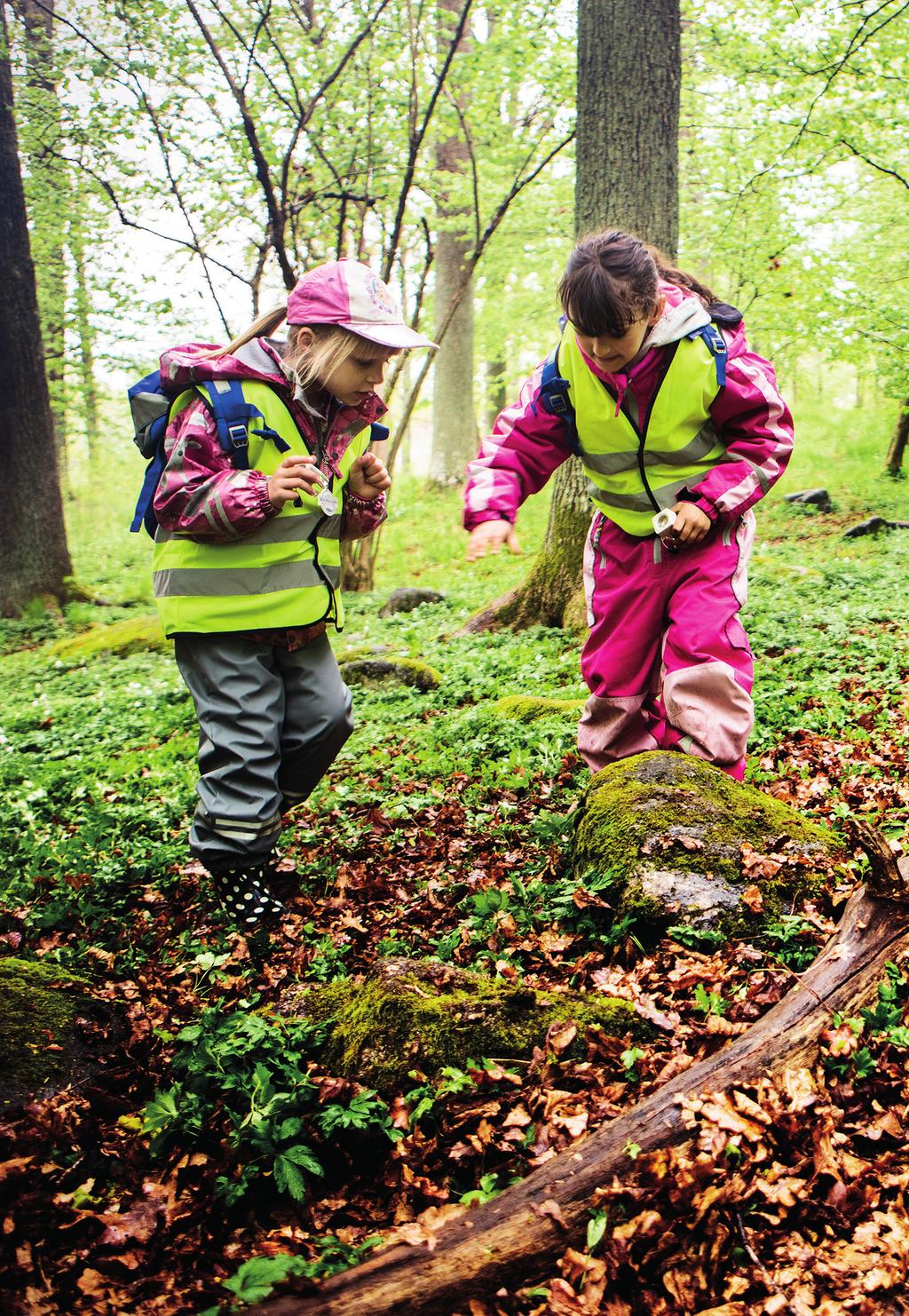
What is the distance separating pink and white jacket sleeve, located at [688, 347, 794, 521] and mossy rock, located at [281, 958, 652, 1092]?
191 centimetres

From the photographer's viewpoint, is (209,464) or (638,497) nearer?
(209,464)

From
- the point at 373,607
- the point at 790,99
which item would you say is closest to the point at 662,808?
the point at 373,607

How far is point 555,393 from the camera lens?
3.57 m

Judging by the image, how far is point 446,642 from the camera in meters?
7.39

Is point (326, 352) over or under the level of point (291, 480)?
over

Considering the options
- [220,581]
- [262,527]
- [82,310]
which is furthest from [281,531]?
[82,310]

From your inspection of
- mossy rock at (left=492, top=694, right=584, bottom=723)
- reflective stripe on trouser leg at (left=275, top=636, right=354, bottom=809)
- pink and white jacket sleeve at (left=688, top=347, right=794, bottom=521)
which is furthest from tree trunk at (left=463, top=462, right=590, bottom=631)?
reflective stripe on trouser leg at (left=275, top=636, right=354, bottom=809)

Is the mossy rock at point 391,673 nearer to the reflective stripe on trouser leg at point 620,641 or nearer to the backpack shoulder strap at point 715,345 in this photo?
the reflective stripe on trouser leg at point 620,641

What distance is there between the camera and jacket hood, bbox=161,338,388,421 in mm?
3010

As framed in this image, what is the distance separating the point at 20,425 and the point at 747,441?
384 inches

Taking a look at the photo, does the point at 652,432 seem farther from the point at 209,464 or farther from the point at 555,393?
the point at 209,464

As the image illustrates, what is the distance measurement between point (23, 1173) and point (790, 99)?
1076cm

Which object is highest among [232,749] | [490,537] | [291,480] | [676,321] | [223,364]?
[676,321]

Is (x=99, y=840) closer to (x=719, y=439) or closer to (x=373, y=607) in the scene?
(x=719, y=439)
